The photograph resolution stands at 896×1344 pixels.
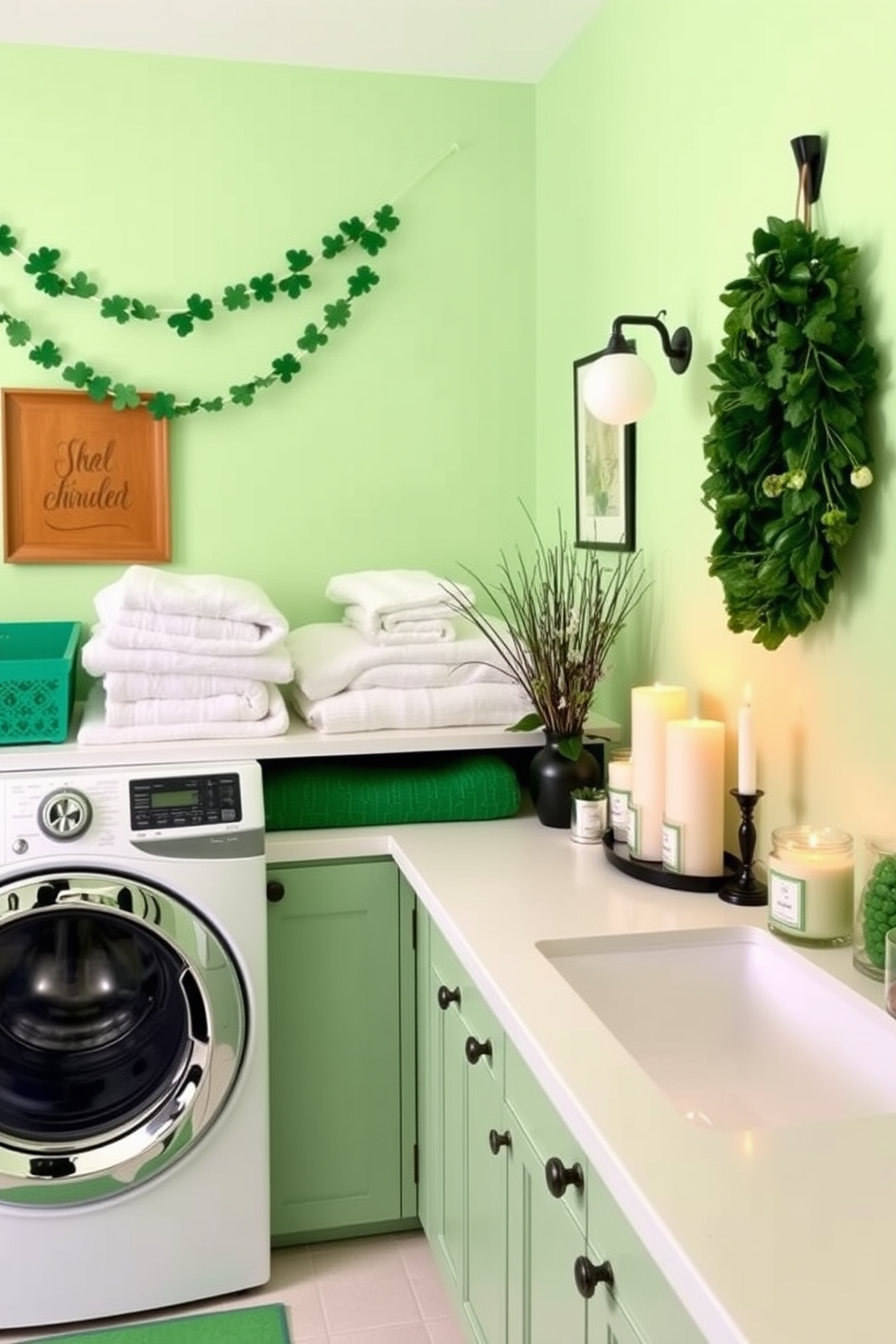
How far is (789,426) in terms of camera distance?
1.85 metres

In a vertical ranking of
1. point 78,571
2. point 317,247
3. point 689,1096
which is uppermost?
point 317,247

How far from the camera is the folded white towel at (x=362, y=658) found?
2561 millimetres

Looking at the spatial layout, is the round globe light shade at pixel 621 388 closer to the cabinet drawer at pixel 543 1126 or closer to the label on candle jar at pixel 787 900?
the label on candle jar at pixel 787 900

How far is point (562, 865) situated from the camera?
7.41 feet

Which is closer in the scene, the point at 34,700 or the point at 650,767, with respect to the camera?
the point at 650,767

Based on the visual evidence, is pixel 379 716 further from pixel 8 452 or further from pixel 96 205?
pixel 96 205

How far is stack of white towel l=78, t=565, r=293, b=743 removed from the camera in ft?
8.07

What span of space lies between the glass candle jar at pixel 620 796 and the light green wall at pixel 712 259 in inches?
7.3

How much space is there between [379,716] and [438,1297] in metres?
1.12

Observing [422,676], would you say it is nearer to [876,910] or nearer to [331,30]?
[876,910]

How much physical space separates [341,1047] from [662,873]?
0.81 meters

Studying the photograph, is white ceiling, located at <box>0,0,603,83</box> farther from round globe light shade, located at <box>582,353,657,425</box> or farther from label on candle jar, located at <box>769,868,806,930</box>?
label on candle jar, located at <box>769,868,806,930</box>

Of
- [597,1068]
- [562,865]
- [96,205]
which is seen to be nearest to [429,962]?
[562,865]

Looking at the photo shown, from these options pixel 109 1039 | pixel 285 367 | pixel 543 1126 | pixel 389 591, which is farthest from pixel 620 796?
pixel 285 367
